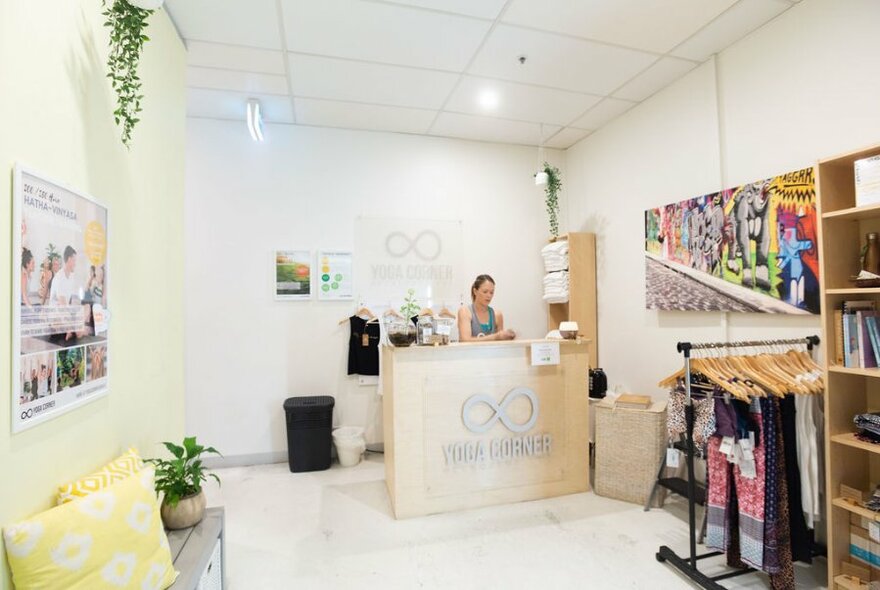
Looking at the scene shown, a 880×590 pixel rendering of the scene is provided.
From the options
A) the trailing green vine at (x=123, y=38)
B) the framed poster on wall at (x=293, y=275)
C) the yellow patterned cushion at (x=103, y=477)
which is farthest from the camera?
the framed poster on wall at (x=293, y=275)

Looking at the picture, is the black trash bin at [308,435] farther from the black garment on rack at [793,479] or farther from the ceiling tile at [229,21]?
the black garment on rack at [793,479]

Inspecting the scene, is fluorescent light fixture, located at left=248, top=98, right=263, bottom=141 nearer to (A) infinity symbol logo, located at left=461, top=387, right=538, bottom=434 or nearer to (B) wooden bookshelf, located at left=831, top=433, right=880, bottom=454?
(A) infinity symbol logo, located at left=461, top=387, right=538, bottom=434

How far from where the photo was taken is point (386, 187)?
4344mm

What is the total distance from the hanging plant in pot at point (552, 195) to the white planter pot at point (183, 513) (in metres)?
3.95

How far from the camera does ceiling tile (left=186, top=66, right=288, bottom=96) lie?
317 centimetres

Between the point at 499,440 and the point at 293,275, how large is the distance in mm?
2471

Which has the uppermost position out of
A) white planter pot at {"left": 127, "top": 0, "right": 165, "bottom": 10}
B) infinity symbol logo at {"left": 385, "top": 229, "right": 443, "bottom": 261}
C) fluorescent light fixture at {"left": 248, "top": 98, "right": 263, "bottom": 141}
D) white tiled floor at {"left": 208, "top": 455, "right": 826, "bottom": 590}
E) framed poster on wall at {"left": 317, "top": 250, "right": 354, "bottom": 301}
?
fluorescent light fixture at {"left": 248, "top": 98, "right": 263, "bottom": 141}

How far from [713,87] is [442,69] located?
2012mm

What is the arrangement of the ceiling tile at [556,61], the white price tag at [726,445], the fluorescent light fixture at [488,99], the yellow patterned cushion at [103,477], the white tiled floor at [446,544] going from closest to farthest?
the yellow patterned cushion at [103,477], the white price tag at [726,445], the white tiled floor at [446,544], the ceiling tile at [556,61], the fluorescent light fixture at [488,99]

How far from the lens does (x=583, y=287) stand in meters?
4.32

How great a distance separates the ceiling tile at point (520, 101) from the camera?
346 cm

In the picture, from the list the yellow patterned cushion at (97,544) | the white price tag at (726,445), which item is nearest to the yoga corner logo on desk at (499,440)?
the white price tag at (726,445)

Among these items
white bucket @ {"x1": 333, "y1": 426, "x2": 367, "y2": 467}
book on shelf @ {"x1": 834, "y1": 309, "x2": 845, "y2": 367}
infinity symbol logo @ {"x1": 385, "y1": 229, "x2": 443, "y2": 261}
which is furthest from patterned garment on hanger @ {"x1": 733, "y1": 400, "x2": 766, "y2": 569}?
infinity symbol logo @ {"x1": 385, "y1": 229, "x2": 443, "y2": 261}

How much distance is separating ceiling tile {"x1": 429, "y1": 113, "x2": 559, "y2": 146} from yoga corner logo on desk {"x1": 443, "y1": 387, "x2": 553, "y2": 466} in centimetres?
→ 263
